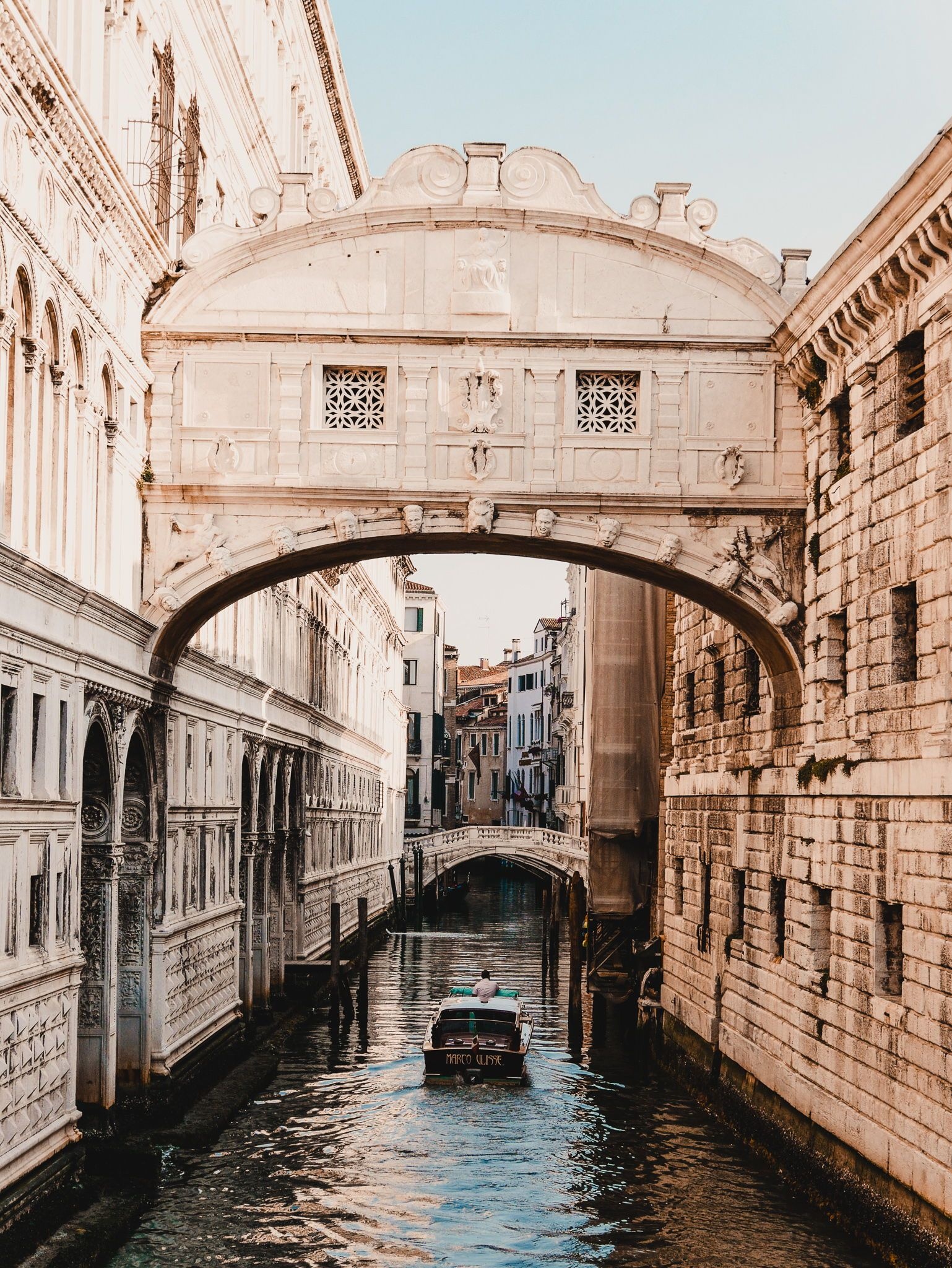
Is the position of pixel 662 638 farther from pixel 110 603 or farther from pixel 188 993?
pixel 110 603

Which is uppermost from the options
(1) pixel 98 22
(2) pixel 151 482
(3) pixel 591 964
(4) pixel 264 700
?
(1) pixel 98 22

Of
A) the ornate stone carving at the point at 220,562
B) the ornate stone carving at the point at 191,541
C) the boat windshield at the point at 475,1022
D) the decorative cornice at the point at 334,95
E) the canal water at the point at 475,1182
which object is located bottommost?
the canal water at the point at 475,1182

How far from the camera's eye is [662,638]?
32.8 m

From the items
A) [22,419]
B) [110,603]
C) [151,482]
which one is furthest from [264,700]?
[22,419]

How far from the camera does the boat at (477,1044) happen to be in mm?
22984

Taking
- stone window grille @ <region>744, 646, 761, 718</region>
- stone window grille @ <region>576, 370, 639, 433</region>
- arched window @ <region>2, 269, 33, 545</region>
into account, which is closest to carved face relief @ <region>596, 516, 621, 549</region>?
stone window grille @ <region>576, 370, 639, 433</region>

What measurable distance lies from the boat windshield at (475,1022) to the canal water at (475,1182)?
2.63 feet

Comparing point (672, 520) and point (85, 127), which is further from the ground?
point (85, 127)

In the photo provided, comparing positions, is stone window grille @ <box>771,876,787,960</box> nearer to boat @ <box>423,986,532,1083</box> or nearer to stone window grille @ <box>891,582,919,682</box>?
Answer: stone window grille @ <box>891,582,919,682</box>

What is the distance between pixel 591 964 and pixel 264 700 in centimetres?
921

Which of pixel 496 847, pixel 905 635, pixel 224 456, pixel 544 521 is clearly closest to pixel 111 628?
pixel 224 456

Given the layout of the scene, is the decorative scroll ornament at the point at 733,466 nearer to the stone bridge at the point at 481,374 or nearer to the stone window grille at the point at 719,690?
the stone bridge at the point at 481,374

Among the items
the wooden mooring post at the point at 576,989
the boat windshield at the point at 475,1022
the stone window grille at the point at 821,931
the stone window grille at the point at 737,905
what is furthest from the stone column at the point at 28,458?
the wooden mooring post at the point at 576,989

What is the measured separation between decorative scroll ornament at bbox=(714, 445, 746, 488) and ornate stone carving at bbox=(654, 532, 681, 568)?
0.75 m
